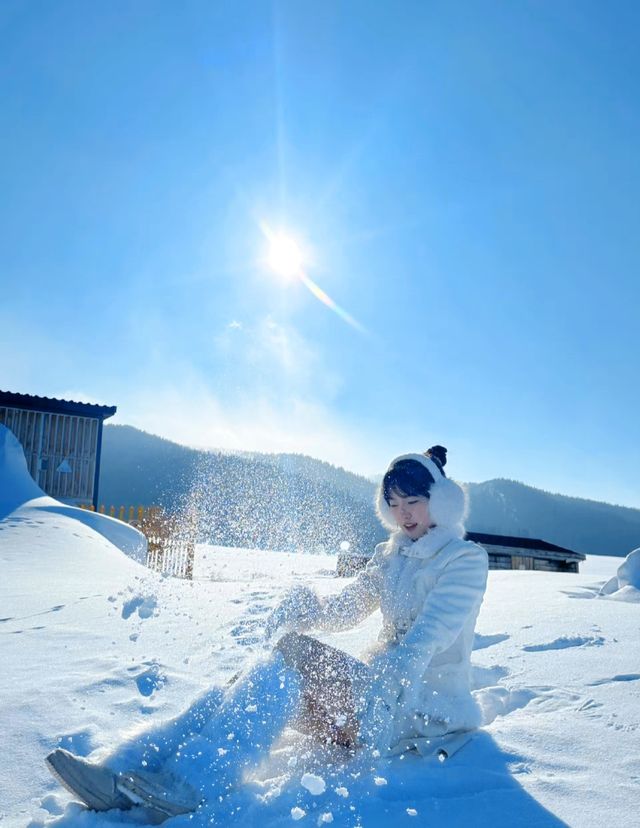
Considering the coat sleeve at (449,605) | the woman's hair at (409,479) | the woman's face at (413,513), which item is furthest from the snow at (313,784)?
the woman's hair at (409,479)

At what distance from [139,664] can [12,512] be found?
25.2 feet

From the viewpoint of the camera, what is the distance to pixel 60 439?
1628 centimetres

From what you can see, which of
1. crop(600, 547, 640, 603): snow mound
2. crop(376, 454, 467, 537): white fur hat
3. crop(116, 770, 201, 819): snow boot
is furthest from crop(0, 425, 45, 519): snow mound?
crop(116, 770, 201, 819): snow boot

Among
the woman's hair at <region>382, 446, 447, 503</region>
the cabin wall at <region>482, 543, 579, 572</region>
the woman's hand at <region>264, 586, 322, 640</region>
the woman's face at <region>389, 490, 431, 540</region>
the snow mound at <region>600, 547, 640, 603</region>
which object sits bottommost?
the cabin wall at <region>482, 543, 579, 572</region>

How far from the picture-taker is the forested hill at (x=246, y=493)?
31.4 meters

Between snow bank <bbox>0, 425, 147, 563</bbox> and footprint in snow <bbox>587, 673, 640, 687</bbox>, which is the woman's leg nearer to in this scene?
footprint in snow <bbox>587, 673, 640, 687</bbox>

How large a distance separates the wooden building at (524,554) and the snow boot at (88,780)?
538 inches

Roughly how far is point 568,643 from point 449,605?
2249 mm

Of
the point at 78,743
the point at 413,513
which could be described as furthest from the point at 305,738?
the point at 413,513

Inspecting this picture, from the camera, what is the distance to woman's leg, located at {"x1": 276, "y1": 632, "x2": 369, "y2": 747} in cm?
211

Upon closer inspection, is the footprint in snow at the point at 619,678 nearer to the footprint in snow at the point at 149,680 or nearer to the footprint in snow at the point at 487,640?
the footprint in snow at the point at 487,640

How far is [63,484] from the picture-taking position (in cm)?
1633

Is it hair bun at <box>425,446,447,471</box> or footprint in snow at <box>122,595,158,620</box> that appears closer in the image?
hair bun at <box>425,446,447,471</box>

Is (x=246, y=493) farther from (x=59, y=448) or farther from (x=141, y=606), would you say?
(x=141, y=606)
